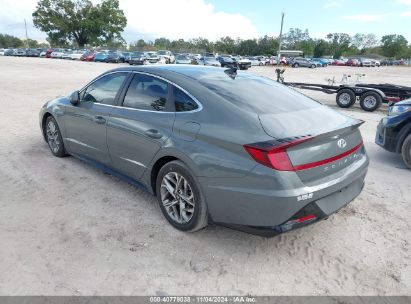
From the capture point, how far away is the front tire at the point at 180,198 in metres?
3.13

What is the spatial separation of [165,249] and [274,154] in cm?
134

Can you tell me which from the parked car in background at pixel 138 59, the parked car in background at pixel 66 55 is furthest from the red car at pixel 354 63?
the parked car in background at pixel 66 55

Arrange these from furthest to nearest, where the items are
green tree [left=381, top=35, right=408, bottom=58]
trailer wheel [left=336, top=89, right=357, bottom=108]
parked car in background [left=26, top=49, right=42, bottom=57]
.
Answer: green tree [left=381, top=35, right=408, bottom=58] < parked car in background [left=26, top=49, right=42, bottom=57] < trailer wheel [left=336, top=89, right=357, bottom=108]

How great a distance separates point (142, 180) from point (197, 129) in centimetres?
106

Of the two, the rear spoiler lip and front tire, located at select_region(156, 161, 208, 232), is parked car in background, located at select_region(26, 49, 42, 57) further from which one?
the rear spoiler lip

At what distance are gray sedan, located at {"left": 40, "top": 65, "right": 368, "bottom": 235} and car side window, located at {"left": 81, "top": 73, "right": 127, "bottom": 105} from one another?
0.02 metres

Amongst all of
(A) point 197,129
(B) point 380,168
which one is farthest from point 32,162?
(B) point 380,168

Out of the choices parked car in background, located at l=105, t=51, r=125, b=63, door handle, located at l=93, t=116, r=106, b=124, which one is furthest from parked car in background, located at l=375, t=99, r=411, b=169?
parked car in background, located at l=105, t=51, r=125, b=63

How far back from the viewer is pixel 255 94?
3451mm

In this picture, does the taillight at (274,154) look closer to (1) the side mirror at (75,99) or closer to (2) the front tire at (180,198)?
(2) the front tire at (180,198)

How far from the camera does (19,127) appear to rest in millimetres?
7395

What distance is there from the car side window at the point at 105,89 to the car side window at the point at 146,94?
0.88ft

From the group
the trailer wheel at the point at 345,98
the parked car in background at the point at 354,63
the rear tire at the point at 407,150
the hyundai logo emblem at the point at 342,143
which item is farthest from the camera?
the parked car in background at the point at 354,63

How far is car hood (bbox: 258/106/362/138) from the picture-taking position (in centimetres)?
284
